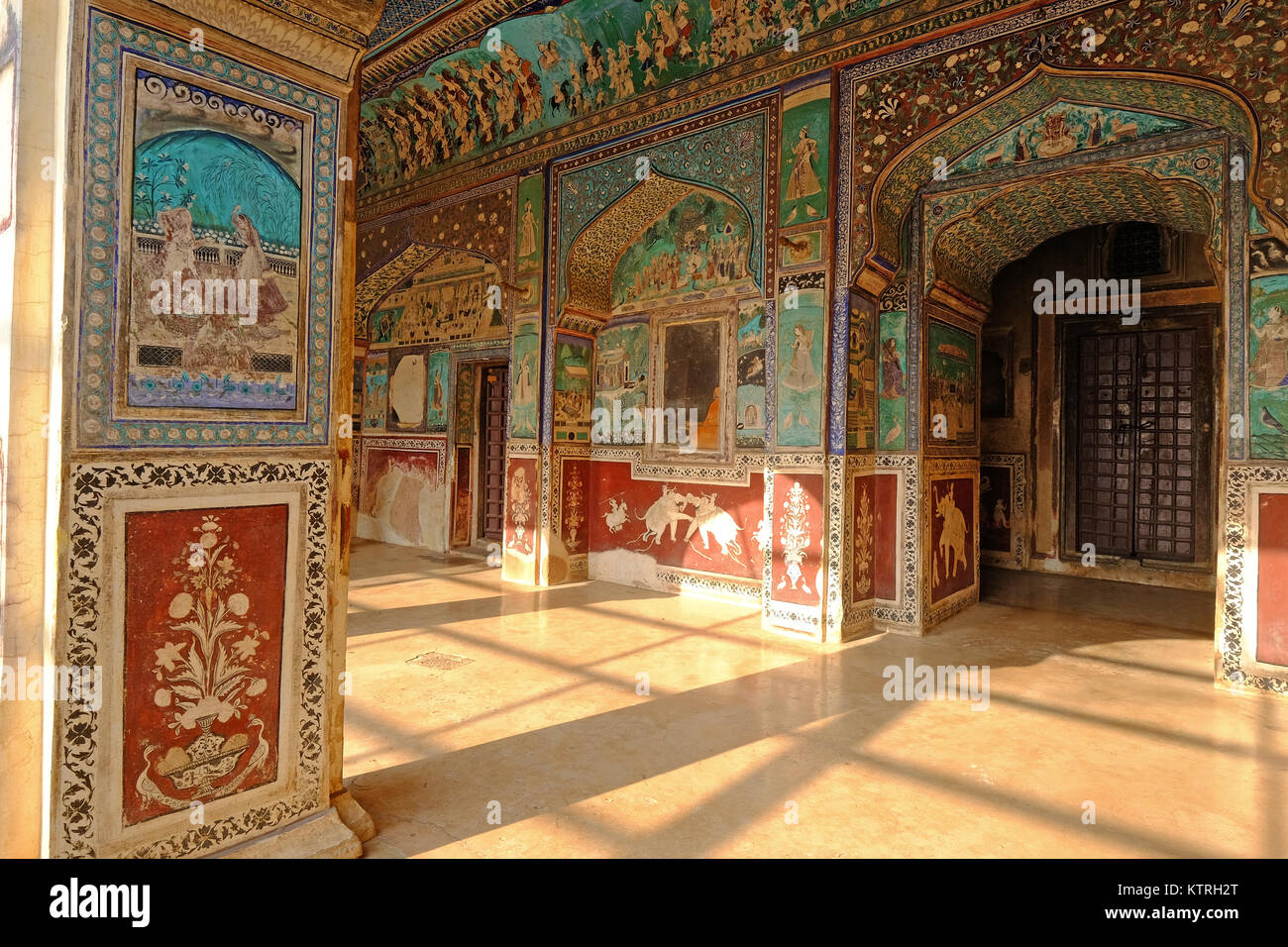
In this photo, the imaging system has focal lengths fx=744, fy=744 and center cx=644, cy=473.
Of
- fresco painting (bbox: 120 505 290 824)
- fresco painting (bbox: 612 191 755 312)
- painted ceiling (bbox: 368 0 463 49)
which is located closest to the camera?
fresco painting (bbox: 120 505 290 824)

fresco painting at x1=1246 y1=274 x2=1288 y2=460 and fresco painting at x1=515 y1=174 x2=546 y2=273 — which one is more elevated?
fresco painting at x1=515 y1=174 x2=546 y2=273

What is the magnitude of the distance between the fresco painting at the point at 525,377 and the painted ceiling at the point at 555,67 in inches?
90.0

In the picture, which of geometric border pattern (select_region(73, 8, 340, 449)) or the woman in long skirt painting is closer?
geometric border pattern (select_region(73, 8, 340, 449))

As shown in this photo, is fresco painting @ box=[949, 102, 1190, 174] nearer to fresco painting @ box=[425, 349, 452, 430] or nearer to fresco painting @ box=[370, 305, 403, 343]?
fresco painting @ box=[425, 349, 452, 430]

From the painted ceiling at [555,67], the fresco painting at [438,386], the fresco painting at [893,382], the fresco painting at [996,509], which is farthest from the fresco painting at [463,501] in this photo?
the fresco painting at [996,509]

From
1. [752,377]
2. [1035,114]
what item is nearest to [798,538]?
[752,377]

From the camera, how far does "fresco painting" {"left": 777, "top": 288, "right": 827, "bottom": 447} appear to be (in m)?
6.24

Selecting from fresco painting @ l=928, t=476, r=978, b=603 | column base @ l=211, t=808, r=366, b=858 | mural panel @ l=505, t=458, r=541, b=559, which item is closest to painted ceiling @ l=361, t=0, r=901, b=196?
mural panel @ l=505, t=458, r=541, b=559

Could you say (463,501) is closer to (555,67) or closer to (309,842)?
(555,67)

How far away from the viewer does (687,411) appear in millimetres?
8016

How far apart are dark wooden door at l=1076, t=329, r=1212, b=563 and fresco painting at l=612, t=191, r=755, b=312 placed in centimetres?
511

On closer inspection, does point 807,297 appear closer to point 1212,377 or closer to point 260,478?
point 260,478

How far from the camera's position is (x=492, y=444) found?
1100cm

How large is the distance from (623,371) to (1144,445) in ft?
21.2
